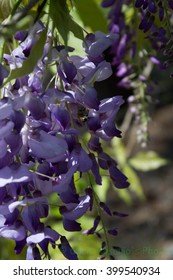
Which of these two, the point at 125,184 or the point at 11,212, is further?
the point at 125,184

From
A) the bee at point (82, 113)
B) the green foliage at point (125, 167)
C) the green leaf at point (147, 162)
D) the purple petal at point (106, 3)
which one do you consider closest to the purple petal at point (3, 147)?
the bee at point (82, 113)

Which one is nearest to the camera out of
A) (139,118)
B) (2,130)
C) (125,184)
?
(2,130)

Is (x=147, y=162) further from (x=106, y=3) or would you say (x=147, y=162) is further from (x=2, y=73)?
(x=2, y=73)

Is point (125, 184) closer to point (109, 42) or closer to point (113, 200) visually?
point (109, 42)

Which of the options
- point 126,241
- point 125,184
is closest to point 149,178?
point 126,241

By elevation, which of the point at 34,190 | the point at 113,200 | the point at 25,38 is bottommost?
the point at 113,200

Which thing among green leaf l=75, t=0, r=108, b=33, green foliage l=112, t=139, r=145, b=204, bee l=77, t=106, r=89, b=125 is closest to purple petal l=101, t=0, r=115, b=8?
green leaf l=75, t=0, r=108, b=33

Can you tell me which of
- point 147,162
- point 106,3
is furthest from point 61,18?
point 147,162
